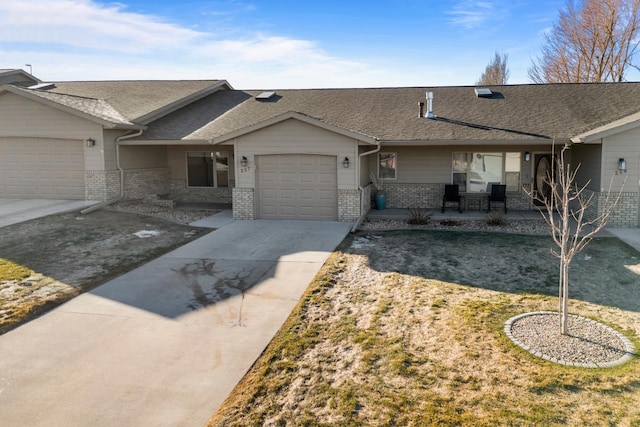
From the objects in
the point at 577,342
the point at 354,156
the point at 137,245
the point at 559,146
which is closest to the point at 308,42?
the point at 354,156

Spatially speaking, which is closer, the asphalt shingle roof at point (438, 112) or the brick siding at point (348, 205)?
the brick siding at point (348, 205)

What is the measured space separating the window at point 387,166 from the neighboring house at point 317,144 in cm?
4

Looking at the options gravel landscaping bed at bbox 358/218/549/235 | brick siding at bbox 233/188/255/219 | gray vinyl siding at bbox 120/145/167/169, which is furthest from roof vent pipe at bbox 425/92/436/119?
gray vinyl siding at bbox 120/145/167/169

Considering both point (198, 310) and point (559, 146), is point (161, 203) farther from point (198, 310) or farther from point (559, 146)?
point (559, 146)

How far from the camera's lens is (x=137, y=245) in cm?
1142

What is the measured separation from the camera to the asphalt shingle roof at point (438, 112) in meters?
15.3

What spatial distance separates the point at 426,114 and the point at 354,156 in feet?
14.5

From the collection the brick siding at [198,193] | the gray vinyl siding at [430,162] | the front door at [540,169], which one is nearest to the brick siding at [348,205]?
the gray vinyl siding at [430,162]

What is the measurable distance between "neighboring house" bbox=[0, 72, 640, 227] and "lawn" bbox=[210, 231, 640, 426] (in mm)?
5093

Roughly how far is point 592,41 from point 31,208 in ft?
104

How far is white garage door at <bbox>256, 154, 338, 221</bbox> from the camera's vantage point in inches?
579

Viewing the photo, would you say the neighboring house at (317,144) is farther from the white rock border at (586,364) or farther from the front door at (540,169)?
the white rock border at (586,364)

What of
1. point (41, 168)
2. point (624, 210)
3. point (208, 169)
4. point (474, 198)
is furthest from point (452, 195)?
point (41, 168)

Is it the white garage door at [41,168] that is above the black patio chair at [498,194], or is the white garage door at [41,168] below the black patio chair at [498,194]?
above
